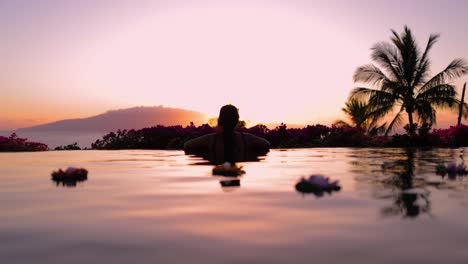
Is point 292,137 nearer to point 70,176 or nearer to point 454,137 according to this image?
point 454,137

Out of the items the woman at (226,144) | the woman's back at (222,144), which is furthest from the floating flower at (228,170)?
the woman's back at (222,144)

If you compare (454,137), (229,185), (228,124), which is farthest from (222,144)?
(454,137)

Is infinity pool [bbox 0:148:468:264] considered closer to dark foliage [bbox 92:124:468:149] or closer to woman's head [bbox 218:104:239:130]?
woman's head [bbox 218:104:239:130]

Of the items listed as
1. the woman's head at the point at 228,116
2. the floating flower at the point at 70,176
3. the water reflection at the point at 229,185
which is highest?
the woman's head at the point at 228,116

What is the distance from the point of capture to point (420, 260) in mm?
2281

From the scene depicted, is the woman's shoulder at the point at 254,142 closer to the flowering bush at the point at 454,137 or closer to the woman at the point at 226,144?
the woman at the point at 226,144

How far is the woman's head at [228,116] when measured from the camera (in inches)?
278

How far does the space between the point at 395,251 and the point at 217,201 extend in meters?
1.93

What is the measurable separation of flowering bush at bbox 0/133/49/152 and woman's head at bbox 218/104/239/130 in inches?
536

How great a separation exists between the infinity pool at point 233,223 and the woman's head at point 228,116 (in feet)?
5.89

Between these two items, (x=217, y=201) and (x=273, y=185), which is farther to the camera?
(x=273, y=185)

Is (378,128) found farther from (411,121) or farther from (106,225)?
(106,225)

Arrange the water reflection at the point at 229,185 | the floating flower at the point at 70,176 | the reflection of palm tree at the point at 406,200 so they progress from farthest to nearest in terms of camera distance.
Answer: the floating flower at the point at 70,176, the water reflection at the point at 229,185, the reflection of palm tree at the point at 406,200

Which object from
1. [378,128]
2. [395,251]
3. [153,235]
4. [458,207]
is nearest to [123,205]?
[153,235]
